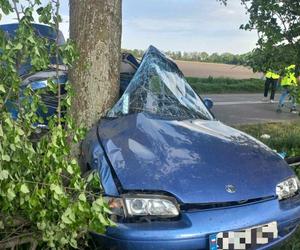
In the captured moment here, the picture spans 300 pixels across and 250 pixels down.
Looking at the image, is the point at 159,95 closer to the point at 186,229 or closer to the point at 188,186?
the point at 188,186

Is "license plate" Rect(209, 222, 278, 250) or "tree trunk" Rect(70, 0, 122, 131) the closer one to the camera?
"license plate" Rect(209, 222, 278, 250)

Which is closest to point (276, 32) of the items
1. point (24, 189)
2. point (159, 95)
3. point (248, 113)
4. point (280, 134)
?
point (159, 95)

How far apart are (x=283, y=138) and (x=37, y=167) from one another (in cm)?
566

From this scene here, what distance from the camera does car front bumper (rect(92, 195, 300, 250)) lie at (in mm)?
2746

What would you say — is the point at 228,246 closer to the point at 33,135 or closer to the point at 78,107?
the point at 33,135

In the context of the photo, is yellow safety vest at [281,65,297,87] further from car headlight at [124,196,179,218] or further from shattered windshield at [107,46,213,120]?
car headlight at [124,196,179,218]

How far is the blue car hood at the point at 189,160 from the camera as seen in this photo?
9.64 ft

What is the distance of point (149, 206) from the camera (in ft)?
9.37

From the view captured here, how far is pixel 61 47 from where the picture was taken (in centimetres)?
299

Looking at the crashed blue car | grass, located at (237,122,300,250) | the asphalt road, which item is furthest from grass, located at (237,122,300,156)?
the crashed blue car

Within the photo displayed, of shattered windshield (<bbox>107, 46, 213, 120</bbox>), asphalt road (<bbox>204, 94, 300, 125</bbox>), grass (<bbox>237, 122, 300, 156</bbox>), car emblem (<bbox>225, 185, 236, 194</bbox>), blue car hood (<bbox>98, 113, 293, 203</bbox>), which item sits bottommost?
asphalt road (<bbox>204, 94, 300, 125</bbox>)

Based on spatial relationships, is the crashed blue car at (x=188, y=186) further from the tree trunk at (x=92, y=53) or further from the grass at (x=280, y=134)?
the grass at (x=280, y=134)

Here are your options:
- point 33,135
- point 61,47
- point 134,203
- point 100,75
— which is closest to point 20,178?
point 33,135

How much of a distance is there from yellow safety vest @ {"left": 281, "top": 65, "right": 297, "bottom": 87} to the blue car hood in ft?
7.65
